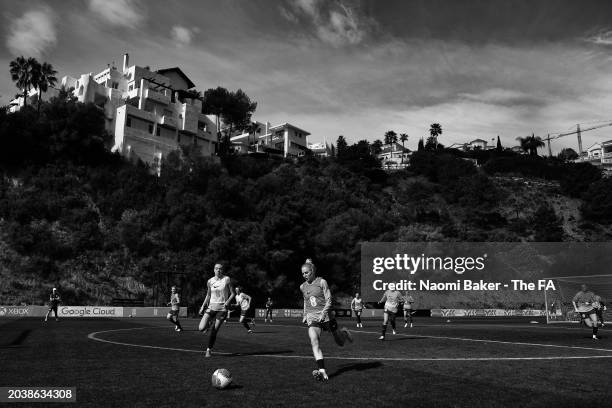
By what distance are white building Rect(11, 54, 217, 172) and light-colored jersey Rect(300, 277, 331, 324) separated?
7702 cm

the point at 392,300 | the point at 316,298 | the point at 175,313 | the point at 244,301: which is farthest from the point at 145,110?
the point at 316,298

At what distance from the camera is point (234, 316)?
164 ft

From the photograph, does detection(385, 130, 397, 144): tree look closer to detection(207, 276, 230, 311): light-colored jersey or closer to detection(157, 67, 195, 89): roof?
detection(157, 67, 195, 89): roof

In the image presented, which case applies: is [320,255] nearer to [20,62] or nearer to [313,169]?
[313,169]

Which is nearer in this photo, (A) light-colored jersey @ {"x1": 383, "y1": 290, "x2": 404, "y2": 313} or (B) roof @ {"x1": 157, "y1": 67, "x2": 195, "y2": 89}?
(A) light-colored jersey @ {"x1": 383, "y1": 290, "x2": 404, "y2": 313}

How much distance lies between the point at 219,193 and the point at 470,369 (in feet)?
222

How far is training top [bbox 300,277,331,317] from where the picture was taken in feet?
36.5

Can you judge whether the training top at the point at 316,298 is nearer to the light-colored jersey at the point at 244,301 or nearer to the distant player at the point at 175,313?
the distant player at the point at 175,313

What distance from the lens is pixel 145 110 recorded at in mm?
89250

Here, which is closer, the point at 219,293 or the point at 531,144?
the point at 219,293

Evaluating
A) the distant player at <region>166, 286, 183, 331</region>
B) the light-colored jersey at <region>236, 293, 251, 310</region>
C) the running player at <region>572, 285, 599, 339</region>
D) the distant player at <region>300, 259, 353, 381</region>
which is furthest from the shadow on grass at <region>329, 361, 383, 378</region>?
the light-colored jersey at <region>236, 293, 251, 310</region>

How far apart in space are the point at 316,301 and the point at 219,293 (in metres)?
4.08
